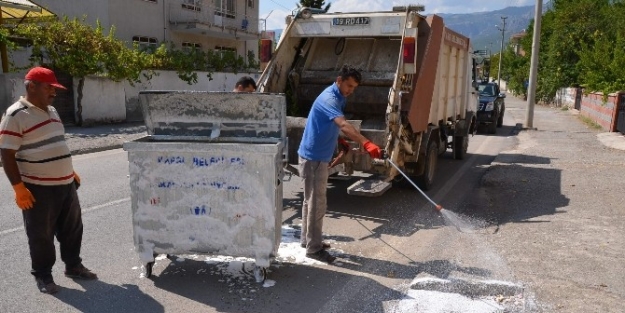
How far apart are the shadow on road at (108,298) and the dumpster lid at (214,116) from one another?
1271mm

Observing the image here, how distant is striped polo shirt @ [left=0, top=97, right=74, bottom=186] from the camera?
148 inches

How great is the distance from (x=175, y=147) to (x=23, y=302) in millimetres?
1581

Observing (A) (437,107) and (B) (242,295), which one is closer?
(B) (242,295)

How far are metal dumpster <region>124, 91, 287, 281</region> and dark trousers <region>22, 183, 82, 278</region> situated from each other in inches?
20.2

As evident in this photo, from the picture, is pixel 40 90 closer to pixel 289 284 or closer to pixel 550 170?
pixel 289 284

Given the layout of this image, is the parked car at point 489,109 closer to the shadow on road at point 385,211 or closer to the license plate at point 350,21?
the shadow on road at point 385,211

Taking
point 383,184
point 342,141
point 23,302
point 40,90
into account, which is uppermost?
point 40,90

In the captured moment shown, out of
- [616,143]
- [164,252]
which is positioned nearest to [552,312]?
[164,252]

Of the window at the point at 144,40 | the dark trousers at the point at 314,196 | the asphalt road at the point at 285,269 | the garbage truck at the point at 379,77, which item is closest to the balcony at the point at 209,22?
the window at the point at 144,40

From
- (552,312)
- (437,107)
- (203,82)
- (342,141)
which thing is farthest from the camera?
A: (203,82)

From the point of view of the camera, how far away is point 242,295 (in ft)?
13.3

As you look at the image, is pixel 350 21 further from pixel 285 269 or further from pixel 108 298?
pixel 108 298

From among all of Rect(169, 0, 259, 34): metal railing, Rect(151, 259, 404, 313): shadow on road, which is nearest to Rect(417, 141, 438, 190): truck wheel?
Rect(151, 259, 404, 313): shadow on road

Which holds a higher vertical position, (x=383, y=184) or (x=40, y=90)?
(x=40, y=90)
